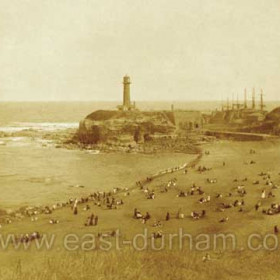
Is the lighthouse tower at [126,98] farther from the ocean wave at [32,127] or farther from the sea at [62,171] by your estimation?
the ocean wave at [32,127]

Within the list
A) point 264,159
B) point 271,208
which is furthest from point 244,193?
point 264,159

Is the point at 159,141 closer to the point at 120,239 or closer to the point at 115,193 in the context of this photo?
the point at 115,193

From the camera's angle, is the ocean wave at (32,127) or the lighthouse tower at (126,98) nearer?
the lighthouse tower at (126,98)

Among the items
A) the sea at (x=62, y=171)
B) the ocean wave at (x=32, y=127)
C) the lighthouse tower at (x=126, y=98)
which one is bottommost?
the sea at (x=62, y=171)

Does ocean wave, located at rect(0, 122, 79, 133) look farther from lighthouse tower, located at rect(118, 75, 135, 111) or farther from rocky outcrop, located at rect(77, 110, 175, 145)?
rocky outcrop, located at rect(77, 110, 175, 145)

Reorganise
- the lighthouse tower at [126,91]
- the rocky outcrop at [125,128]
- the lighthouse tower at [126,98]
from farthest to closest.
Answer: the lighthouse tower at [126,91]
the lighthouse tower at [126,98]
the rocky outcrop at [125,128]

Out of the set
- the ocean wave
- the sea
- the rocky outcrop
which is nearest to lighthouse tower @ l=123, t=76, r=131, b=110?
the rocky outcrop

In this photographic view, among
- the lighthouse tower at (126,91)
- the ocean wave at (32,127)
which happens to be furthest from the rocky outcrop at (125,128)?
the ocean wave at (32,127)

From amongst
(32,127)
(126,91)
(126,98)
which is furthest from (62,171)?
(32,127)
